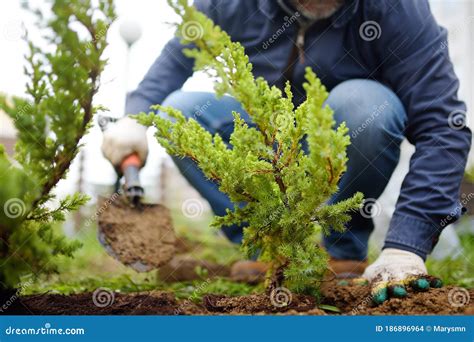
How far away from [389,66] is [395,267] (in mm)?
732

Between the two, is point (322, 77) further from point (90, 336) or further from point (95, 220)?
point (90, 336)

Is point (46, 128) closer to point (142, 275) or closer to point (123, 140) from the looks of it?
point (123, 140)

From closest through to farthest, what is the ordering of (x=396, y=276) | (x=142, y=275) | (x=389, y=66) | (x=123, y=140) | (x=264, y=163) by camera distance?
(x=264, y=163) < (x=396, y=276) < (x=123, y=140) < (x=389, y=66) < (x=142, y=275)

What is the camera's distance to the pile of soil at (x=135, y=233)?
217 centimetres

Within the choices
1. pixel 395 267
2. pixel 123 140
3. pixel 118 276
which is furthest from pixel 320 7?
pixel 118 276

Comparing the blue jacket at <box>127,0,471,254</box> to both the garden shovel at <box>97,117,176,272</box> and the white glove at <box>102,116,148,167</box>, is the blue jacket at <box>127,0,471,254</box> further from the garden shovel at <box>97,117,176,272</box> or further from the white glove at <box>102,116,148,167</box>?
the garden shovel at <box>97,117,176,272</box>

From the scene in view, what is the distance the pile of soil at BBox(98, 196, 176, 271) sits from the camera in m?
2.17

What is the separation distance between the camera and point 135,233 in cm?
224

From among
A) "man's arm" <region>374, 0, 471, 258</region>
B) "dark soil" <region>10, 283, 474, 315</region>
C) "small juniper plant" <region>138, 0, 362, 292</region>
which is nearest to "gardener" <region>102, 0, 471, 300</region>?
"man's arm" <region>374, 0, 471, 258</region>

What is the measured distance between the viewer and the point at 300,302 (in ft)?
4.87

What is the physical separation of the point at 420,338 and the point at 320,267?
0.29m

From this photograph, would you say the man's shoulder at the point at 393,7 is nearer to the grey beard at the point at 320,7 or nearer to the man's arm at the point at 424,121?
the man's arm at the point at 424,121

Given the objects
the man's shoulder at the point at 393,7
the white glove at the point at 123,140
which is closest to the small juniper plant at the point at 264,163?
the white glove at the point at 123,140

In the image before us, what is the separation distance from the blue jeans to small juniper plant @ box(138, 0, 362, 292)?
1.47 feet
